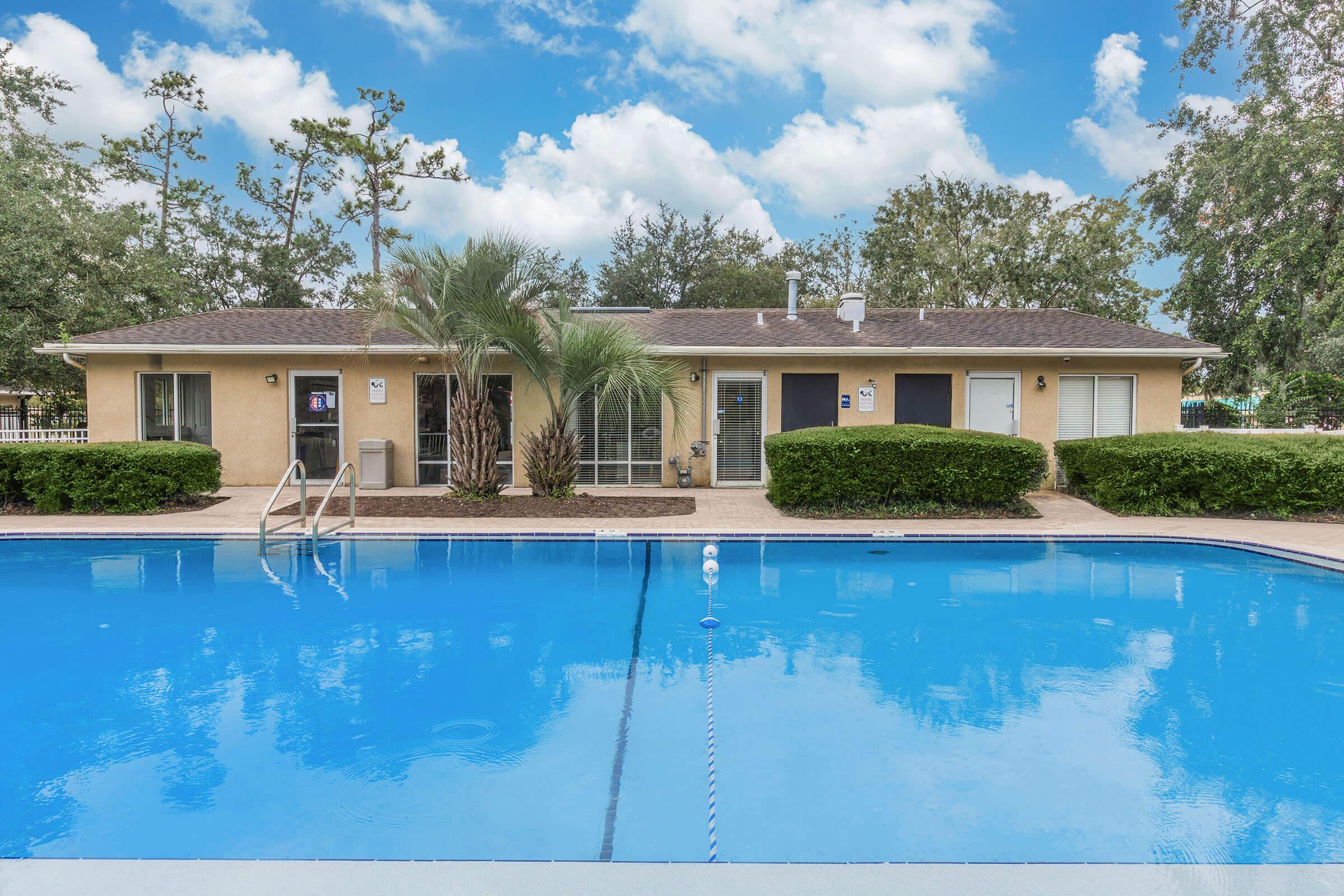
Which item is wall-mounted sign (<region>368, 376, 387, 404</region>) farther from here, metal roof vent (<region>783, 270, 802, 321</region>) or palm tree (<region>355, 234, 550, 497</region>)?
metal roof vent (<region>783, 270, 802, 321</region>)

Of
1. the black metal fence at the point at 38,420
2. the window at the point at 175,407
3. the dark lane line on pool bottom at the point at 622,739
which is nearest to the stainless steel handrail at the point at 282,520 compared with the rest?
the window at the point at 175,407

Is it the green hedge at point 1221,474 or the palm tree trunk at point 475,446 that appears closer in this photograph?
the green hedge at point 1221,474

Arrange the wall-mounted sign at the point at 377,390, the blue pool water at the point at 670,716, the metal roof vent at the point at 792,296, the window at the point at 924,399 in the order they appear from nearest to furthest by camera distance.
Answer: the blue pool water at the point at 670,716
the wall-mounted sign at the point at 377,390
the window at the point at 924,399
the metal roof vent at the point at 792,296

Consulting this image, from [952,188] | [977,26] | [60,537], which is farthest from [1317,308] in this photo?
[60,537]

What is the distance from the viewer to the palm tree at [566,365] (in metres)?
10.4

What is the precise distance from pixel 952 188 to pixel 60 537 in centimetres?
2846

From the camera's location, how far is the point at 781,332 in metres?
14.2

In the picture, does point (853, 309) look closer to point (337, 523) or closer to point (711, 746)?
point (337, 523)

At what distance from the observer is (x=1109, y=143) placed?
2255 centimetres

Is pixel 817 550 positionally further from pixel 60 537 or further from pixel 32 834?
pixel 60 537

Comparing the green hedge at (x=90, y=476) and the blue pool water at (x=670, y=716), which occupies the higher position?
the green hedge at (x=90, y=476)

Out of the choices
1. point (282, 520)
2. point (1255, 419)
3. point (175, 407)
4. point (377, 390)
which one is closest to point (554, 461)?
point (282, 520)

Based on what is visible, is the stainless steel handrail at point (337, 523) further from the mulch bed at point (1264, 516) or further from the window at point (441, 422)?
the mulch bed at point (1264, 516)

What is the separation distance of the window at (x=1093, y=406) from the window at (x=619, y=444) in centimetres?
736
